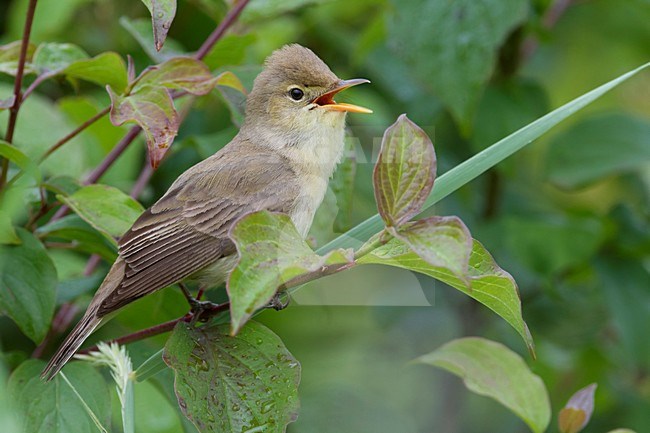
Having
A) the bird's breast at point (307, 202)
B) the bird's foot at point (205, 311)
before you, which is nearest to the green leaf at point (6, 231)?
the bird's foot at point (205, 311)

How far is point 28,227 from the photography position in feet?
7.03

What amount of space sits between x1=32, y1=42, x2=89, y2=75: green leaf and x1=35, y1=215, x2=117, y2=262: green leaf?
34 centimetres

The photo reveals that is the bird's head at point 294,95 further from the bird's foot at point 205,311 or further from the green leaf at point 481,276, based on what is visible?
the green leaf at point 481,276

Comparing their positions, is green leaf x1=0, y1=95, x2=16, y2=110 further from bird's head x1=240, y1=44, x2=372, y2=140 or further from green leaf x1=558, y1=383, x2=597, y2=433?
green leaf x1=558, y1=383, x2=597, y2=433

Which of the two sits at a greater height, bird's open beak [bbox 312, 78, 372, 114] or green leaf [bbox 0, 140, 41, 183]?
green leaf [bbox 0, 140, 41, 183]

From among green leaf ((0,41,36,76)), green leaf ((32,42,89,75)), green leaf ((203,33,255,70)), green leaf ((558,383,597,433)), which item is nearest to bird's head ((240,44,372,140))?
green leaf ((203,33,255,70))

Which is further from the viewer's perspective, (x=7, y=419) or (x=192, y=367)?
(x=192, y=367)

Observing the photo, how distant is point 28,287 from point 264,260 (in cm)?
77

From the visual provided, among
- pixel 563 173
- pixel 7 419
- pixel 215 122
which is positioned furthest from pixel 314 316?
pixel 7 419

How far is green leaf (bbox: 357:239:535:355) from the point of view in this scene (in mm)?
1506

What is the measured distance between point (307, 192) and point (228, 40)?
46 cm

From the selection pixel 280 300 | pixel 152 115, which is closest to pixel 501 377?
pixel 280 300

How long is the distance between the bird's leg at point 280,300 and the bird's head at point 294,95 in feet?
2.34

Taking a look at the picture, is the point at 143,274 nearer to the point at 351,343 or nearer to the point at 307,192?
the point at 307,192
